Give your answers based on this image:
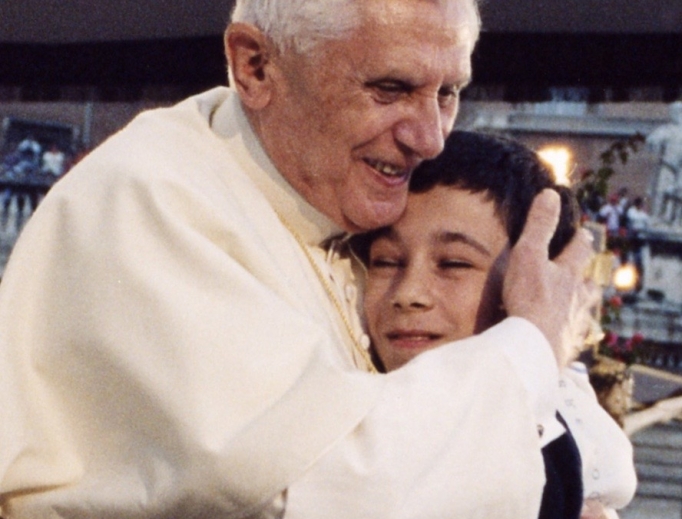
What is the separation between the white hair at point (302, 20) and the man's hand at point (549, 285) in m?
0.44

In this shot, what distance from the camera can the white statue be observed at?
74.5ft

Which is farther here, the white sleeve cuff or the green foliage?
the green foliage

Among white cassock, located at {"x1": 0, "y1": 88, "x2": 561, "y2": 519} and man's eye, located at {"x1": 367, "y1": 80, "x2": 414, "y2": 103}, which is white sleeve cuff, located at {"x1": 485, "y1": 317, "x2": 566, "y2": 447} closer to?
white cassock, located at {"x1": 0, "y1": 88, "x2": 561, "y2": 519}

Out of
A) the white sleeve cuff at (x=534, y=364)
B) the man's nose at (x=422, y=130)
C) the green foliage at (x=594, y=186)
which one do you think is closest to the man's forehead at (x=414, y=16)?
the man's nose at (x=422, y=130)

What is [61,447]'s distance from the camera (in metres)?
A: 1.49

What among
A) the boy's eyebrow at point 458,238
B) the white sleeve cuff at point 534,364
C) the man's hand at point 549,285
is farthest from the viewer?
the boy's eyebrow at point 458,238

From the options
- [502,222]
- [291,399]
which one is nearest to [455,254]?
[502,222]

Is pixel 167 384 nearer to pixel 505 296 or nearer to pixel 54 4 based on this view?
pixel 505 296

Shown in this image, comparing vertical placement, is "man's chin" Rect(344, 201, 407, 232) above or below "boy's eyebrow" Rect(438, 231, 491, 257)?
above

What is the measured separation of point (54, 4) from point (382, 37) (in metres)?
3.29

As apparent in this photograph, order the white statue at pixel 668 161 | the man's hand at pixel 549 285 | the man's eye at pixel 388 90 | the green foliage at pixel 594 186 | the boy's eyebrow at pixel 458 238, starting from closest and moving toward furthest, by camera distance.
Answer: the man's hand at pixel 549 285 → the man's eye at pixel 388 90 → the boy's eyebrow at pixel 458 238 → the green foliage at pixel 594 186 → the white statue at pixel 668 161

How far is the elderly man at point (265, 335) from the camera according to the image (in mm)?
1356

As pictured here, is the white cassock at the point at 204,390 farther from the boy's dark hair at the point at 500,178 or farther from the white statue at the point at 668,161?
the white statue at the point at 668,161

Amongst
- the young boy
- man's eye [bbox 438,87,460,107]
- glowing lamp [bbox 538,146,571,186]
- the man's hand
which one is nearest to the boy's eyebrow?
the young boy
